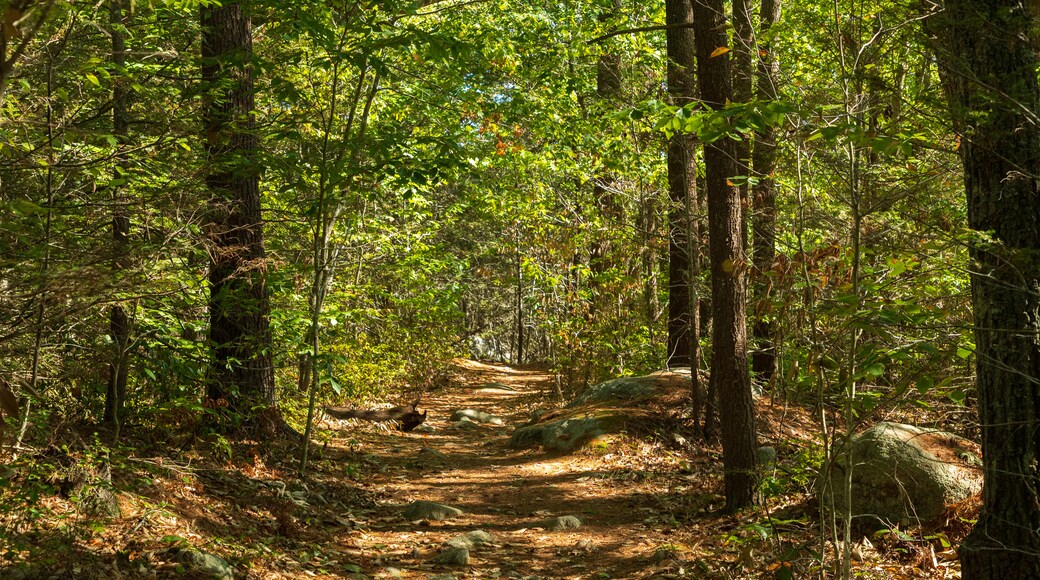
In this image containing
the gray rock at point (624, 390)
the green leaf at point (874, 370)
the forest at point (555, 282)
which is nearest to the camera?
the green leaf at point (874, 370)

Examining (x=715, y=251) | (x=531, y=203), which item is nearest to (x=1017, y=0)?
(x=715, y=251)

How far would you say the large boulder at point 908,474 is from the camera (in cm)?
597

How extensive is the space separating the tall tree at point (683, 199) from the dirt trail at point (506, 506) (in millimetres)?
1824

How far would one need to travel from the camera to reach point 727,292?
7.24m

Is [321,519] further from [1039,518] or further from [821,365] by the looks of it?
[1039,518]

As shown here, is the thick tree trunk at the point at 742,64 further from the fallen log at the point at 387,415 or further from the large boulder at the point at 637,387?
the fallen log at the point at 387,415

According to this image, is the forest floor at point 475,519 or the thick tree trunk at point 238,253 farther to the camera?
the thick tree trunk at point 238,253

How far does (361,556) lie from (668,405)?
551cm

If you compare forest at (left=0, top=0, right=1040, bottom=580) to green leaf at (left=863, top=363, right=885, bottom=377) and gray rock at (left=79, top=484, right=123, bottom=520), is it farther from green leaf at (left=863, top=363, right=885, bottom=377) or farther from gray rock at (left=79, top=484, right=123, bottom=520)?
green leaf at (left=863, top=363, right=885, bottom=377)

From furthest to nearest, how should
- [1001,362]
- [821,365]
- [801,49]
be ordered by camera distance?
[801,49], [821,365], [1001,362]

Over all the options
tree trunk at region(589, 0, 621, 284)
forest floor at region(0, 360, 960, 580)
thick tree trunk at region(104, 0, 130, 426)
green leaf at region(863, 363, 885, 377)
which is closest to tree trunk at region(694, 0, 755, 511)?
forest floor at region(0, 360, 960, 580)

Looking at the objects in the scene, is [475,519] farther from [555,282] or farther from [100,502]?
[555,282]

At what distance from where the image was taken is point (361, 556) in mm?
6191

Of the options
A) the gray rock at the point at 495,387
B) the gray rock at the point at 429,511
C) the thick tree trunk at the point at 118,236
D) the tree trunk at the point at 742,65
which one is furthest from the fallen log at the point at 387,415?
the gray rock at the point at 495,387
